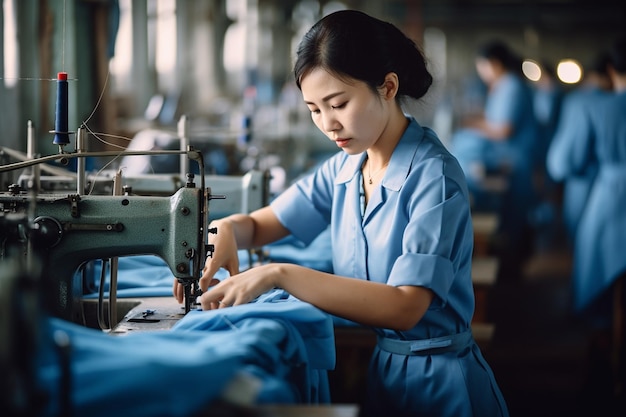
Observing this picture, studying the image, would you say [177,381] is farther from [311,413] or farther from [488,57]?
[488,57]

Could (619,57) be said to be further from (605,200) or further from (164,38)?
(164,38)

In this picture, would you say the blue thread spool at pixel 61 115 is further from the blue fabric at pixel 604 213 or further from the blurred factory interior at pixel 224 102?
the blue fabric at pixel 604 213

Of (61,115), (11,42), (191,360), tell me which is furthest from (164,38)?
(191,360)

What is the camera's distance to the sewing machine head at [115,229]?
191 cm

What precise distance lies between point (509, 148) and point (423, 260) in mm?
5246

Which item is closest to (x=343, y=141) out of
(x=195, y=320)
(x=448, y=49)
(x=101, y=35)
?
(x=195, y=320)

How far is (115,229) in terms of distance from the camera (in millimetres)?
1922

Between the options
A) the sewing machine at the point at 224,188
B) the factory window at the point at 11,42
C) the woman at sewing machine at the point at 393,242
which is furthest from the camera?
the factory window at the point at 11,42

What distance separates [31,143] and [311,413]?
1.37 metres

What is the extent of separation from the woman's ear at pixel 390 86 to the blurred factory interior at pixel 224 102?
8.8 inches

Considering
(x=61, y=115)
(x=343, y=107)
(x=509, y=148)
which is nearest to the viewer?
(x=343, y=107)

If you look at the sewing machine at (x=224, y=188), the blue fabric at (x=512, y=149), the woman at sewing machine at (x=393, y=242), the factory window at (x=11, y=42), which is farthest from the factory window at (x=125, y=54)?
the woman at sewing machine at (x=393, y=242)

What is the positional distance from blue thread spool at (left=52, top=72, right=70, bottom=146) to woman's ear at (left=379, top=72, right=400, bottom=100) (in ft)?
2.29

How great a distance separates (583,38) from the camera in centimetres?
2109
